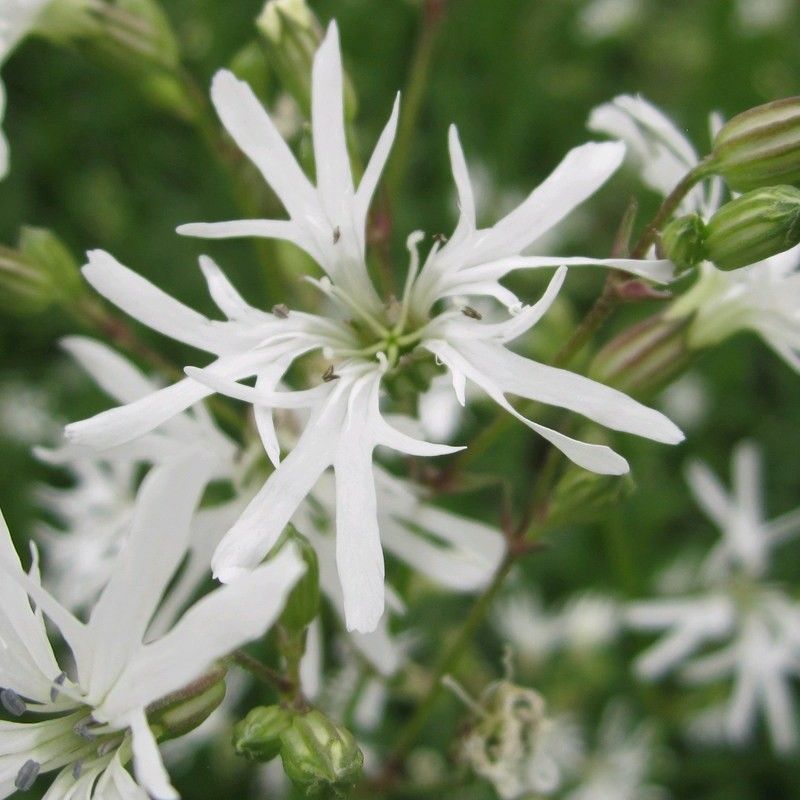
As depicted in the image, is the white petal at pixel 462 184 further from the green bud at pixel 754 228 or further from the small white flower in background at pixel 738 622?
the small white flower in background at pixel 738 622

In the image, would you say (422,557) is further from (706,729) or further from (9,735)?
(706,729)

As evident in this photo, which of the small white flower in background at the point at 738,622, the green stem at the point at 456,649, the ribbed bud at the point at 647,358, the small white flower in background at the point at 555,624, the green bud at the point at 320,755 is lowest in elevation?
the small white flower in background at the point at 555,624

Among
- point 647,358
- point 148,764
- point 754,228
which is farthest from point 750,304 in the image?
point 148,764

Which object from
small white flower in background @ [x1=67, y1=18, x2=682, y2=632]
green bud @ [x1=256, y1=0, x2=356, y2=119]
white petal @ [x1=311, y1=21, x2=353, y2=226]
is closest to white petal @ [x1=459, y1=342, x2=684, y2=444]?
small white flower in background @ [x1=67, y1=18, x2=682, y2=632]

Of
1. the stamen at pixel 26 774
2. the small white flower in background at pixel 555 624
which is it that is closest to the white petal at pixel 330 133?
the stamen at pixel 26 774

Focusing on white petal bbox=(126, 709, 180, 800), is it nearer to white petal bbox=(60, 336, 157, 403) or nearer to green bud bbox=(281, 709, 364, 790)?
green bud bbox=(281, 709, 364, 790)

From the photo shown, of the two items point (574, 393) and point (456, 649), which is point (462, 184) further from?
point (456, 649)
